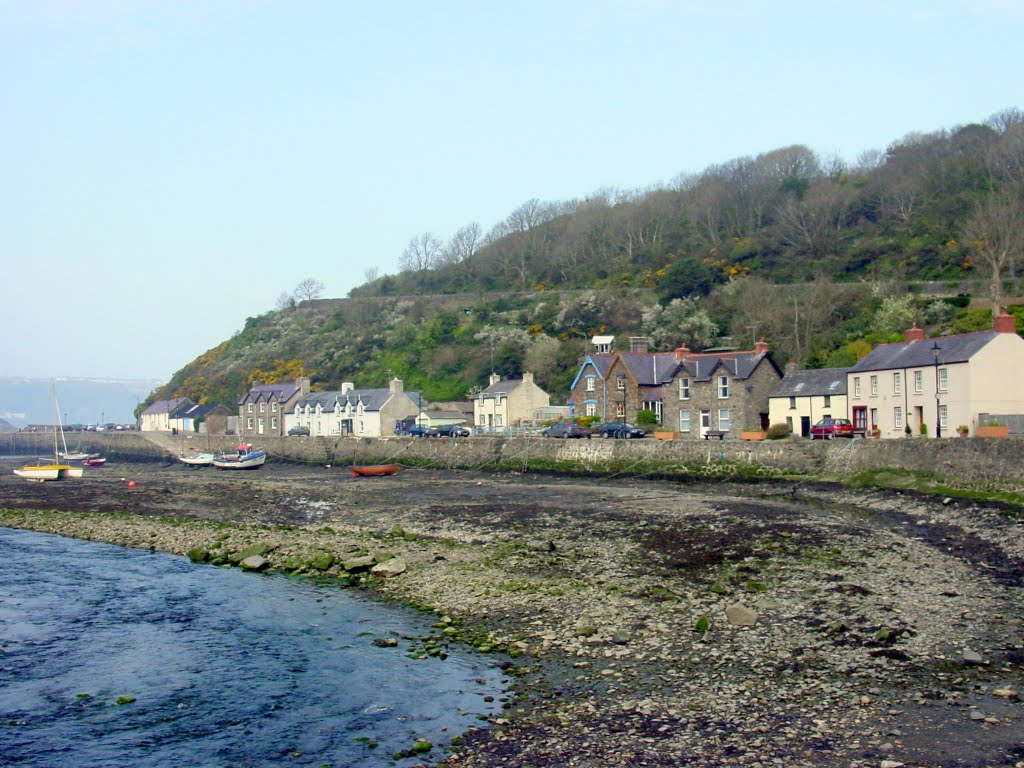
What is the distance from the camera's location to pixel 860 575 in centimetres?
2183

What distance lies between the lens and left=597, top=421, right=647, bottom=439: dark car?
58938 millimetres

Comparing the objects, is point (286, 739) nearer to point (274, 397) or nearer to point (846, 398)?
point (846, 398)

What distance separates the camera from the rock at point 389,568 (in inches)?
947

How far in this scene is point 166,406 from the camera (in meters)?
118

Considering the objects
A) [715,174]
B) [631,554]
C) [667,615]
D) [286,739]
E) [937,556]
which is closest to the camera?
[286,739]

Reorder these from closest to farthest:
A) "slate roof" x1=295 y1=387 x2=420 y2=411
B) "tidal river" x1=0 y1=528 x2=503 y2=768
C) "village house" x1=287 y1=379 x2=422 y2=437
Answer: "tidal river" x1=0 y1=528 x2=503 y2=768 → "village house" x1=287 y1=379 x2=422 y2=437 → "slate roof" x1=295 y1=387 x2=420 y2=411

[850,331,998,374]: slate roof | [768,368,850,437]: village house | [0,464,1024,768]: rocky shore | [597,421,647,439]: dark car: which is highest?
[850,331,998,374]: slate roof

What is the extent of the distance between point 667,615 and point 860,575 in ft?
20.3

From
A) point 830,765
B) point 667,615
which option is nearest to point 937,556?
point 667,615

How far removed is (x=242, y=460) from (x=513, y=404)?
23.0 metres

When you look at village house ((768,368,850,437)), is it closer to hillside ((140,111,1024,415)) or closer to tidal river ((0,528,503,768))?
hillside ((140,111,1024,415))

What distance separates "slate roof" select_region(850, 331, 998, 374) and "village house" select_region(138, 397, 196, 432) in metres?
86.9

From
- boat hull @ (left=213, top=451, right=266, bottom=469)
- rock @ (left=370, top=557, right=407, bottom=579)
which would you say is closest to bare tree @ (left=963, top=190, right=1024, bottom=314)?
rock @ (left=370, top=557, right=407, bottom=579)

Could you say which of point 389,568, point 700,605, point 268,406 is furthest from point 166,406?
point 700,605
